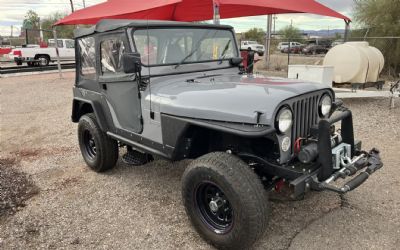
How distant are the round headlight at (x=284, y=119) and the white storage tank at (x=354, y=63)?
24.5 feet

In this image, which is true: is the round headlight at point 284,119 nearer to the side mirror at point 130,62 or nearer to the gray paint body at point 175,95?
the gray paint body at point 175,95

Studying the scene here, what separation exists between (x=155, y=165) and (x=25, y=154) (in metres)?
2.31

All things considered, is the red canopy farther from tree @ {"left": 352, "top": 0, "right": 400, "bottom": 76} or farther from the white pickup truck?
the white pickup truck

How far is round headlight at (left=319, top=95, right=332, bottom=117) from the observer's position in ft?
10.6

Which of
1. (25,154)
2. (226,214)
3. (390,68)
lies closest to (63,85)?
(25,154)

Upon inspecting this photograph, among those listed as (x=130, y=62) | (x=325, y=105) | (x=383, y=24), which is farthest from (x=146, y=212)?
(x=383, y=24)

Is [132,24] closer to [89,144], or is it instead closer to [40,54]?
[89,144]

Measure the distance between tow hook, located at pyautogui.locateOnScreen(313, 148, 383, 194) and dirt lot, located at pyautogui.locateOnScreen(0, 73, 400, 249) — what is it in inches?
22.9

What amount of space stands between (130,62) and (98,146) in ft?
5.11

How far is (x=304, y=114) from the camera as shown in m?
3.04

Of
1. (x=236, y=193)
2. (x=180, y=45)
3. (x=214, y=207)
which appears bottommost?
(x=214, y=207)

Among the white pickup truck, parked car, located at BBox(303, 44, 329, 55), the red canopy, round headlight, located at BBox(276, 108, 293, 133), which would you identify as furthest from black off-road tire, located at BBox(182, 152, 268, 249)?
parked car, located at BBox(303, 44, 329, 55)

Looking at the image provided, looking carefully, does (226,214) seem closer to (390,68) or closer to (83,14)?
(83,14)

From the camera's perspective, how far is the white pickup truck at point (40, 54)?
1997 centimetres
